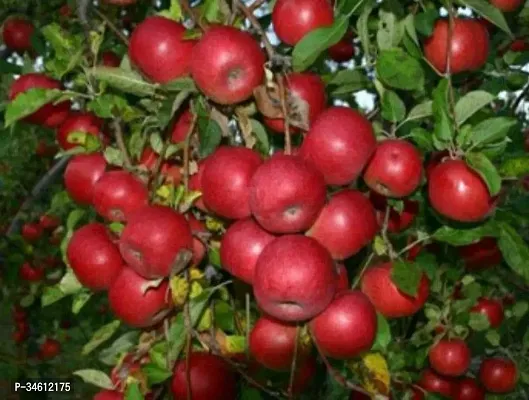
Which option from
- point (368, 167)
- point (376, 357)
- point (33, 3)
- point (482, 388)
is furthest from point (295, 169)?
point (33, 3)

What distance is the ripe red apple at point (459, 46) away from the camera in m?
1.21

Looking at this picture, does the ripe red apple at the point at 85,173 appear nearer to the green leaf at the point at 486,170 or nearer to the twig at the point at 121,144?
the twig at the point at 121,144

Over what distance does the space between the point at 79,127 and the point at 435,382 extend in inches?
49.9

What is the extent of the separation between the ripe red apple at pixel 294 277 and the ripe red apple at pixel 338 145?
0.29ft

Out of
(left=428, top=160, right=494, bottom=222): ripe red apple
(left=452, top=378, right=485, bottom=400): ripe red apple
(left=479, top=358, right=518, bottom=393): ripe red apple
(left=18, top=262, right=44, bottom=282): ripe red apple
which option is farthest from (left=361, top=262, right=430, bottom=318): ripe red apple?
(left=18, top=262, right=44, bottom=282): ripe red apple

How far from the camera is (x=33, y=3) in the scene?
262cm

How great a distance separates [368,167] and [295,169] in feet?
0.72

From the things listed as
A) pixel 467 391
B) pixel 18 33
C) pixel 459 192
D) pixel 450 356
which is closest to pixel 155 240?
pixel 459 192

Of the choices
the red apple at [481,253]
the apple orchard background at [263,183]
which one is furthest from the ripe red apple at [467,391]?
the apple orchard background at [263,183]

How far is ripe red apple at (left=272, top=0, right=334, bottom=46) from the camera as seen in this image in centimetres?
108

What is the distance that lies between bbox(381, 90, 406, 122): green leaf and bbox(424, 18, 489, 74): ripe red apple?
13 cm

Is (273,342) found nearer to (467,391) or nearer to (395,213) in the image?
(395,213)

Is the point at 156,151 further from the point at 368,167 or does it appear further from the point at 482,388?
the point at 482,388

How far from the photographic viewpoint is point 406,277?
3.63ft
